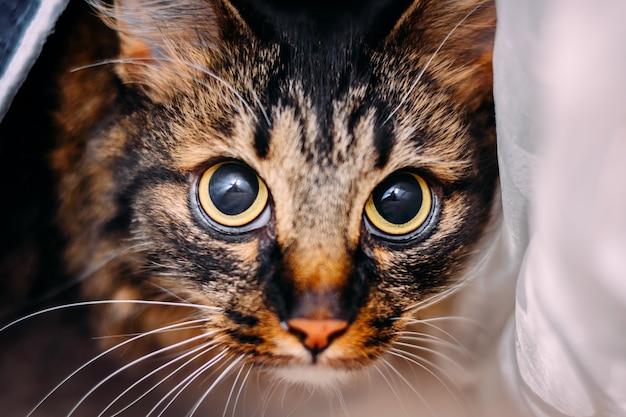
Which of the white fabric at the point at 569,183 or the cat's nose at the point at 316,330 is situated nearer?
the white fabric at the point at 569,183

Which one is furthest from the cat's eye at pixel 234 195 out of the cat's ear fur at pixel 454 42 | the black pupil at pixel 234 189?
the cat's ear fur at pixel 454 42

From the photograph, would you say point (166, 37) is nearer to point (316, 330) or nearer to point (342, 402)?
point (316, 330)

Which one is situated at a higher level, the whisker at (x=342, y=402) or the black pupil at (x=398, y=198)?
the black pupil at (x=398, y=198)

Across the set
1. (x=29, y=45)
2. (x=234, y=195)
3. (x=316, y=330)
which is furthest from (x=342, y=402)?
(x=29, y=45)

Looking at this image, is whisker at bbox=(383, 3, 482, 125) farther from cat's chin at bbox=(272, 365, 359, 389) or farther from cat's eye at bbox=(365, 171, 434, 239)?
cat's chin at bbox=(272, 365, 359, 389)

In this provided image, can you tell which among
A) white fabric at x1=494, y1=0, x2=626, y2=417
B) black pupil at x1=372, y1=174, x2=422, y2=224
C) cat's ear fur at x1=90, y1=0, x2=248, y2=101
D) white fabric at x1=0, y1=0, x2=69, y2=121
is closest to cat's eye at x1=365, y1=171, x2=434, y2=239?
black pupil at x1=372, y1=174, x2=422, y2=224

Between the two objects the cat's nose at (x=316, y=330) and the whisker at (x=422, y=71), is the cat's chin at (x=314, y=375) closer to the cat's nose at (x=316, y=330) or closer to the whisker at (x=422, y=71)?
the cat's nose at (x=316, y=330)
